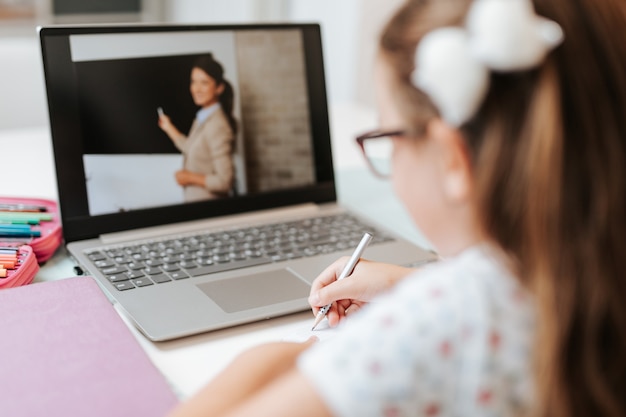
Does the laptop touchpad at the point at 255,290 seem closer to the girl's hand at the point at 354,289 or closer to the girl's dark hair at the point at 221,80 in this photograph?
the girl's hand at the point at 354,289

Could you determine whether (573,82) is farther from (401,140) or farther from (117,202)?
(117,202)

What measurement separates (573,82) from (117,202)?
673 millimetres

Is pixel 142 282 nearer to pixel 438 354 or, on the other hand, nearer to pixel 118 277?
pixel 118 277

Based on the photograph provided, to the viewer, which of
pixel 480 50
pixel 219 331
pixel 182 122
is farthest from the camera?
pixel 182 122

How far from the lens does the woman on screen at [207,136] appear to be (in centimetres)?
107

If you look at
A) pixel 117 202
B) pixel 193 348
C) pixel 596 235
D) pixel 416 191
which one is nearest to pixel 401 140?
pixel 416 191

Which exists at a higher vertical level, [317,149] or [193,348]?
[317,149]

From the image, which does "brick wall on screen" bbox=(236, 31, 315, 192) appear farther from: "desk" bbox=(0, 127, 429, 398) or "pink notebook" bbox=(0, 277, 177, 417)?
"pink notebook" bbox=(0, 277, 177, 417)

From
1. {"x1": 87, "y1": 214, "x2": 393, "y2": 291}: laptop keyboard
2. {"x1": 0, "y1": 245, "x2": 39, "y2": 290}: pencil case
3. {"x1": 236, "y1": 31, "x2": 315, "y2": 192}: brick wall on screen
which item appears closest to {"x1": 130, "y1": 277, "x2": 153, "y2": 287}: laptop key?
{"x1": 87, "y1": 214, "x2": 393, "y2": 291}: laptop keyboard

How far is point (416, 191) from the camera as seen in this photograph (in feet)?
1.92

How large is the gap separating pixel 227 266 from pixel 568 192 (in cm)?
52

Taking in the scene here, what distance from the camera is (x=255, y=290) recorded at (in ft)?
2.91

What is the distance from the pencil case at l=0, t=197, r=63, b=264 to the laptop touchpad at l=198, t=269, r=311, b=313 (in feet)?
0.71

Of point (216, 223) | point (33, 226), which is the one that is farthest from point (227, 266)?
point (33, 226)
